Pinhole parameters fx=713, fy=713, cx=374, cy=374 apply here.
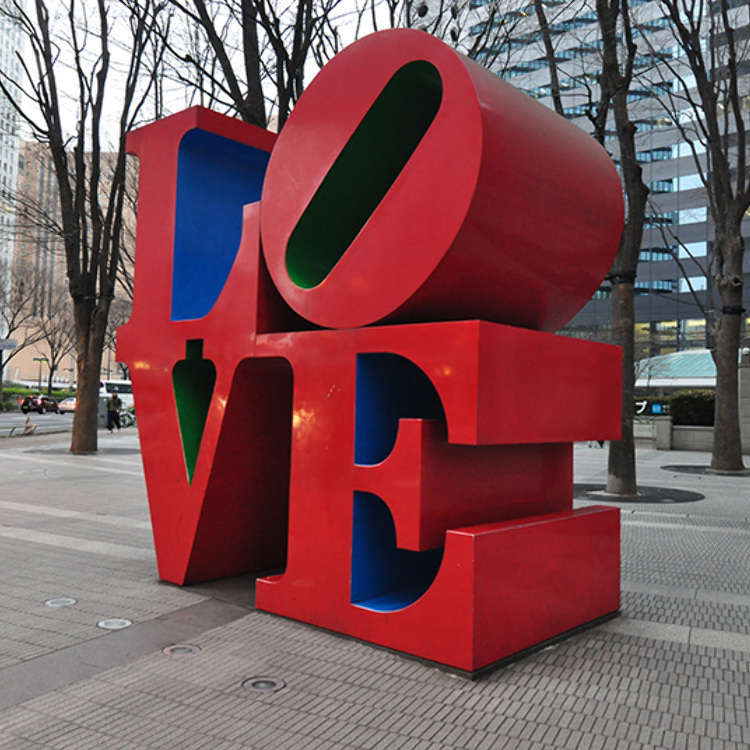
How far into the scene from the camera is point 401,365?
17.5 ft

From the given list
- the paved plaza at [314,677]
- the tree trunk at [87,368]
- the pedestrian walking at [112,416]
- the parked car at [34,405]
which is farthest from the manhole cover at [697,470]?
the parked car at [34,405]

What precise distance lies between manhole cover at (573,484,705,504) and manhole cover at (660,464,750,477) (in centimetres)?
391

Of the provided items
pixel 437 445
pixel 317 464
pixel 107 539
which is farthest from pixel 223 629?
pixel 107 539

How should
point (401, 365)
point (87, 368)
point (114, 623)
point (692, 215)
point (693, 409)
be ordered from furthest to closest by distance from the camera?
point (692, 215) → point (693, 409) → point (87, 368) → point (401, 365) → point (114, 623)

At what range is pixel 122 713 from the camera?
3586 millimetres

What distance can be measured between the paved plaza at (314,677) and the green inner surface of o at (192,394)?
1.23 m

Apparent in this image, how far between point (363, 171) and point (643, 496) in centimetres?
911

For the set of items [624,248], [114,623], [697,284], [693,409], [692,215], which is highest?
[692,215]

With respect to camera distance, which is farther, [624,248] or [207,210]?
[624,248]

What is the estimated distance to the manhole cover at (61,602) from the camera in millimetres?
5441

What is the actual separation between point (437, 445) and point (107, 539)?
5188 millimetres

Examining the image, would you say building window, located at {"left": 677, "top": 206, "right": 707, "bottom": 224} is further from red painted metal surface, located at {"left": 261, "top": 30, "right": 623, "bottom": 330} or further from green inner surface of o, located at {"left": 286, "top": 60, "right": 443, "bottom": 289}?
green inner surface of o, located at {"left": 286, "top": 60, "right": 443, "bottom": 289}

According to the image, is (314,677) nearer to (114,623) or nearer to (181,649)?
(181,649)

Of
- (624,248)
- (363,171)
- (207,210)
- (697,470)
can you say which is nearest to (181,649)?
(363,171)
